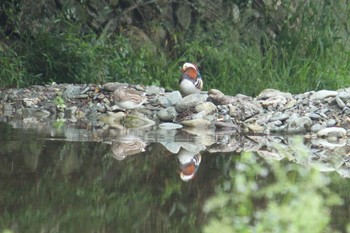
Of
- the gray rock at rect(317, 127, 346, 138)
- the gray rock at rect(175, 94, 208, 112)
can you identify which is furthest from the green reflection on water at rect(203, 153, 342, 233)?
the gray rock at rect(175, 94, 208, 112)

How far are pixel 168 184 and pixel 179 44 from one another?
701 cm

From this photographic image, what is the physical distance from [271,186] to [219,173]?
1.91 feet

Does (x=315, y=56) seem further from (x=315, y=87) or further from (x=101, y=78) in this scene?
(x=101, y=78)

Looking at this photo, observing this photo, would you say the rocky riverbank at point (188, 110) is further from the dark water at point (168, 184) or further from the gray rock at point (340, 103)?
the dark water at point (168, 184)

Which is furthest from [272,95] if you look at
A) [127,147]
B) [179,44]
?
[127,147]

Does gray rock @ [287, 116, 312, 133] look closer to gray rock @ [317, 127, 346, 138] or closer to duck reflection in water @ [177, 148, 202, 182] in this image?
gray rock @ [317, 127, 346, 138]

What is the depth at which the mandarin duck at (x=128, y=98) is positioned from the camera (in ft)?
29.5

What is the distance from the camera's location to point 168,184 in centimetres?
477

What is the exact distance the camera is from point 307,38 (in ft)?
38.3

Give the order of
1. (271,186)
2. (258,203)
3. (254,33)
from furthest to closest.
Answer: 1. (254,33)
2. (271,186)
3. (258,203)

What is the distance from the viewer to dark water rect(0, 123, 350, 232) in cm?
367

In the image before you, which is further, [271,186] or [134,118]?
[134,118]

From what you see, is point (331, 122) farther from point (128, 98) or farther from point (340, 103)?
point (128, 98)

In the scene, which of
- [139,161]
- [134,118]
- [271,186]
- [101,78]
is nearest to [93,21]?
[101,78]
